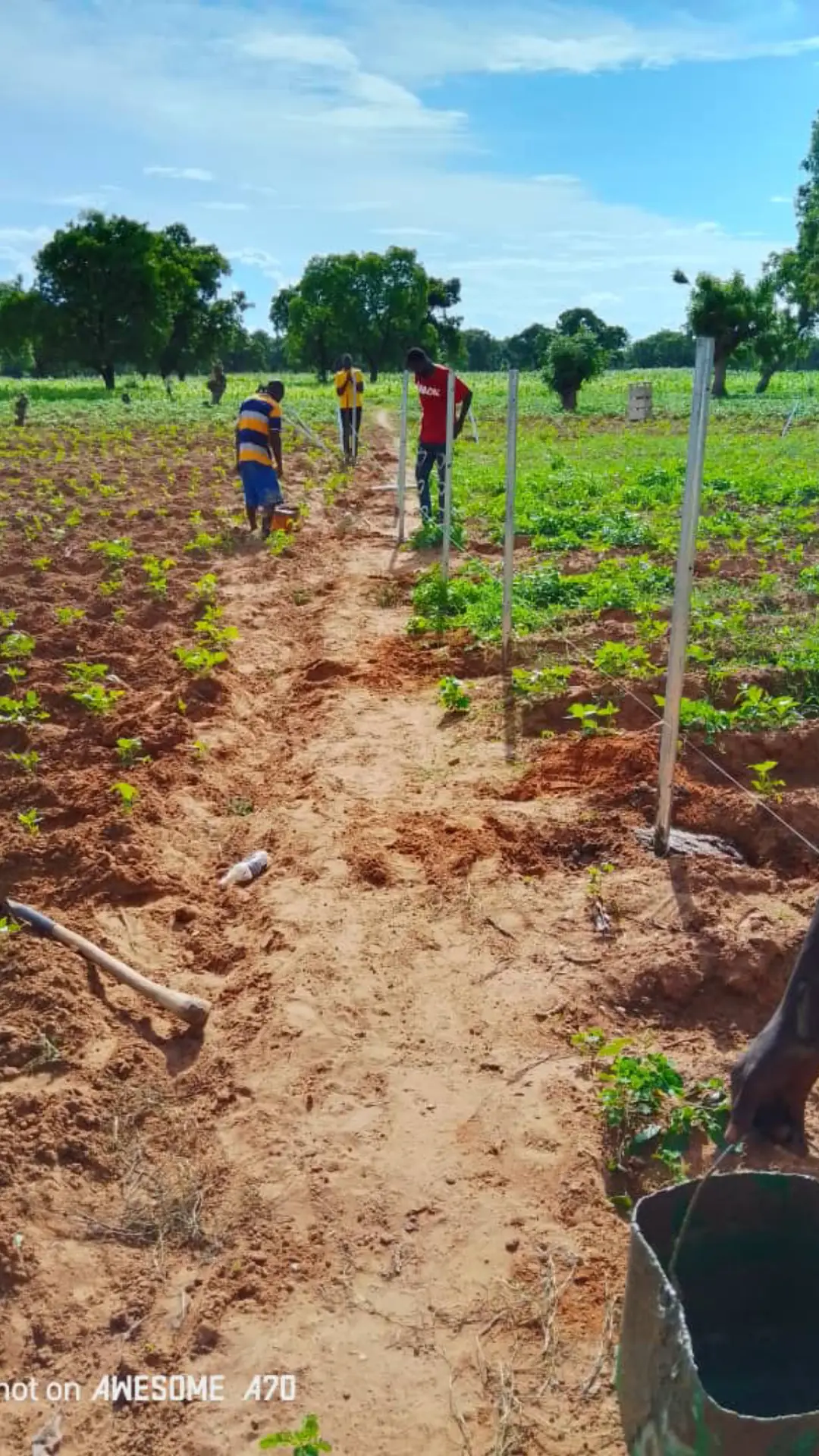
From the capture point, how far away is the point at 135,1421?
2.48 m

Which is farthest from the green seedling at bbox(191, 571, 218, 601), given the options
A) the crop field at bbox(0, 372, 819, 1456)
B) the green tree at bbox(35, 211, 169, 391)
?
the green tree at bbox(35, 211, 169, 391)

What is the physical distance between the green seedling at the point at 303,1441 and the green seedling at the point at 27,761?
3854 millimetres

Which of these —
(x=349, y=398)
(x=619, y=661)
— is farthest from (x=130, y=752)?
(x=349, y=398)

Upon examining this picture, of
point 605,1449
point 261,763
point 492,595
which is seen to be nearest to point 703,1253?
point 605,1449

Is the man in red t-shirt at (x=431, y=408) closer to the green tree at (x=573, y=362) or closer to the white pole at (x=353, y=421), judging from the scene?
the white pole at (x=353, y=421)

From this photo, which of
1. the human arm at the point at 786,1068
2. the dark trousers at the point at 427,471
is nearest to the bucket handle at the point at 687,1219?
the human arm at the point at 786,1068

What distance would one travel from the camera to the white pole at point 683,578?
402cm

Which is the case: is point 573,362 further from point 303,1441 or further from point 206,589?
point 303,1441

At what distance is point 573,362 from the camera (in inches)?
1300

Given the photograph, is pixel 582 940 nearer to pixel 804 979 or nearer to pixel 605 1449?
pixel 804 979

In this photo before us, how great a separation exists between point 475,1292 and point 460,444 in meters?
18.8

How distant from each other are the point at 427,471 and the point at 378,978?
8.14 m

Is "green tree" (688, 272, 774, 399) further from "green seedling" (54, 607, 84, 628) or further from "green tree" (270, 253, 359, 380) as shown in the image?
"green seedling" (54, 607, 84, 628)

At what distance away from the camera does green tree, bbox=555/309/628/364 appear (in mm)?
36231
